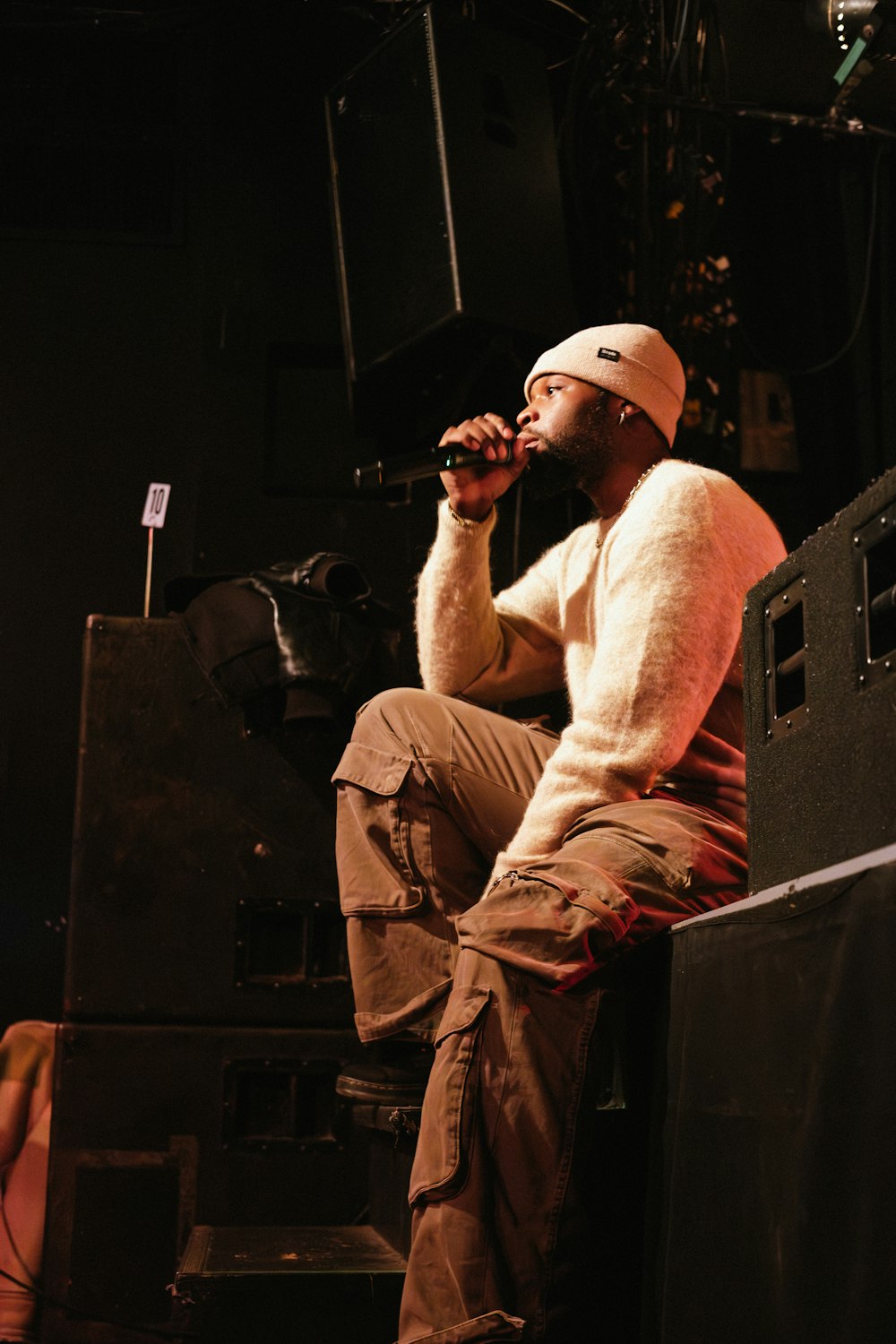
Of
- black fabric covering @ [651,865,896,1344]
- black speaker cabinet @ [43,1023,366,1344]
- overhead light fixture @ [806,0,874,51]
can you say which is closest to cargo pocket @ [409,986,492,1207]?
black fabric covering @ [651,865,896,1344]

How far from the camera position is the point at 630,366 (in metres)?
2.14

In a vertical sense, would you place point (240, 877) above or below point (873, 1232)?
A: above

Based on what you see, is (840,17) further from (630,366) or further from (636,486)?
(636,486)

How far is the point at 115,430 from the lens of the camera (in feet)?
11.1

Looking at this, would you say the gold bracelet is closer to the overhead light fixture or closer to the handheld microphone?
the handheld microphone

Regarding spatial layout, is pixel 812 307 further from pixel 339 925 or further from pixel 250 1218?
pixel 250 1218

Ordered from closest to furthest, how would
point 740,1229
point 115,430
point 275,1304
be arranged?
point 740,1229 < point 275,1304 < point 115,430

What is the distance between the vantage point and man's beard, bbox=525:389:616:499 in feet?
6.92

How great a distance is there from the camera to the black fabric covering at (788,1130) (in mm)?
827

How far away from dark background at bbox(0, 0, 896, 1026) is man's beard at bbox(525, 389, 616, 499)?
1.72 feet

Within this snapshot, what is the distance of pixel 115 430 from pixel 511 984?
7.75ft

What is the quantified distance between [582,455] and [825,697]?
1147mm

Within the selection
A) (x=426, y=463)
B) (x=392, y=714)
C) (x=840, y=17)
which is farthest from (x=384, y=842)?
(x=840, y=17)

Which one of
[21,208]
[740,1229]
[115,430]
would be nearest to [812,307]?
[115,430]
